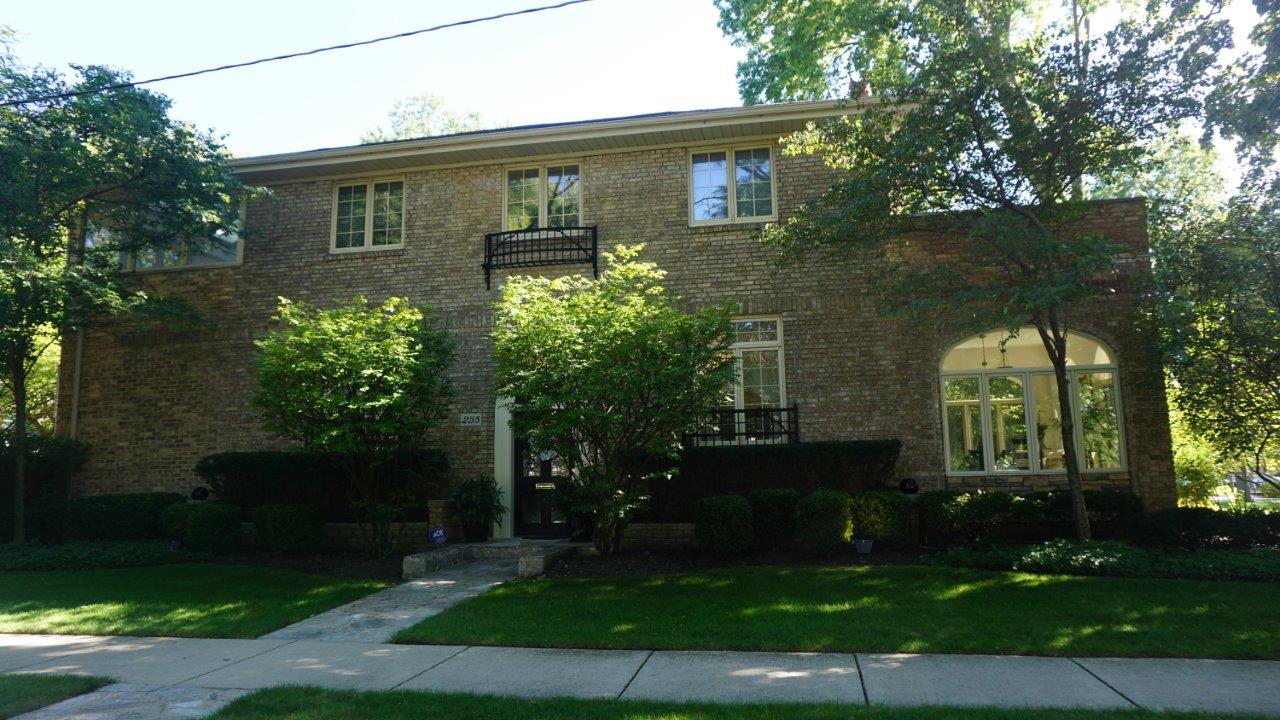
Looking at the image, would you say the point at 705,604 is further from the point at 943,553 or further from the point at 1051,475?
the point at 1051,475

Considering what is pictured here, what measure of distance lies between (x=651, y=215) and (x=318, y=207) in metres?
6.43

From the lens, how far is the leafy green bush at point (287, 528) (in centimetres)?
1138

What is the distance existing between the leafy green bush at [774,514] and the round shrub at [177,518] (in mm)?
8598

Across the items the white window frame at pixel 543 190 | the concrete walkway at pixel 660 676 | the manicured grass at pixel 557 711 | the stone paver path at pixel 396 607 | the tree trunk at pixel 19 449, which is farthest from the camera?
the white window frame at pixel 543 190

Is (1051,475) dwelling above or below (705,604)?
above

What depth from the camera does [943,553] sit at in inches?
380

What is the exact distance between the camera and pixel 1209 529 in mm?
9836

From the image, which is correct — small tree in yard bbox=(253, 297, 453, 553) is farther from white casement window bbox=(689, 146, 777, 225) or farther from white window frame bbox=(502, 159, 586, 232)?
white casement window bbox=(689, 146, 777, 225)

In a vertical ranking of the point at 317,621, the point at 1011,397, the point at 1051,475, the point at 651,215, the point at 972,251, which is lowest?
the point at 317,621

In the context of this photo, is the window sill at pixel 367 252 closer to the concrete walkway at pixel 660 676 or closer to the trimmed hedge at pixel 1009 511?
the concrete walkway at pixel 660 676

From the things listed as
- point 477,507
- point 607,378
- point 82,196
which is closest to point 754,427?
point 607,378


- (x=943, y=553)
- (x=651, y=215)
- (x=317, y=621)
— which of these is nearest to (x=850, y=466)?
(x=943, y=553)

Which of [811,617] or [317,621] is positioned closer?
[811,617]

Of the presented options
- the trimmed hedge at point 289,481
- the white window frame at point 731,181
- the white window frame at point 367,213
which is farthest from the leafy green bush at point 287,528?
the white window frame at point 731,181
